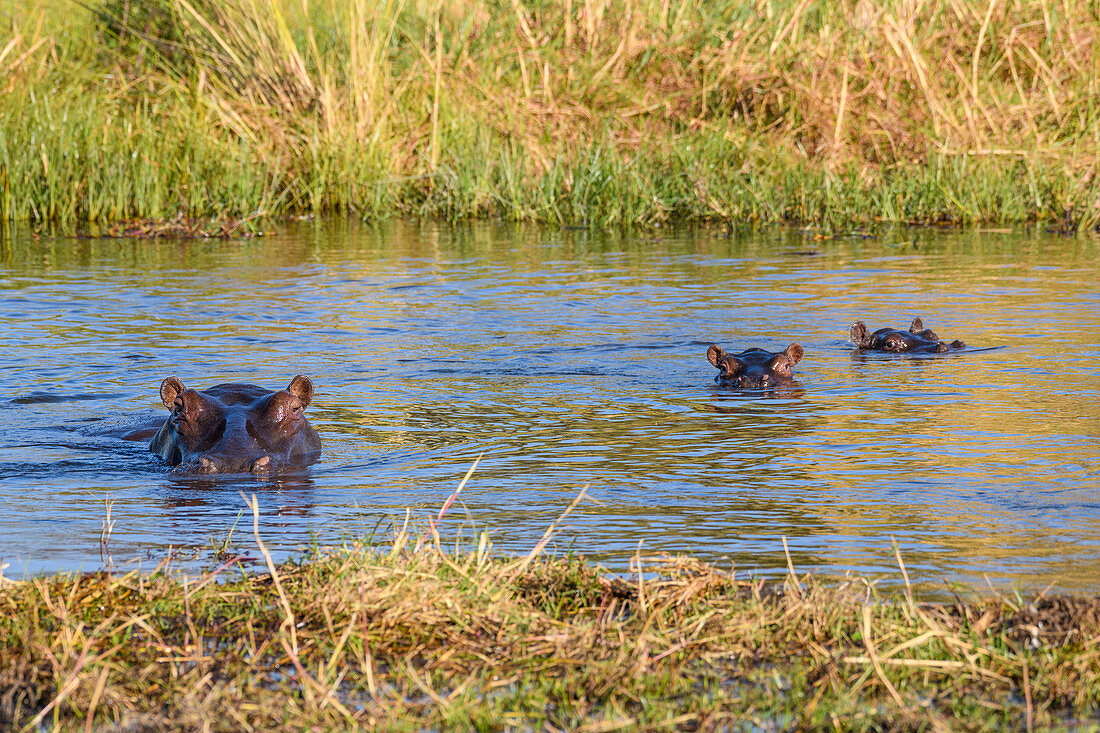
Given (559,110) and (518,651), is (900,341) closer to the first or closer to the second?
(518,651)

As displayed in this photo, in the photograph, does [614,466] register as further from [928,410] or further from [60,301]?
[60,301]

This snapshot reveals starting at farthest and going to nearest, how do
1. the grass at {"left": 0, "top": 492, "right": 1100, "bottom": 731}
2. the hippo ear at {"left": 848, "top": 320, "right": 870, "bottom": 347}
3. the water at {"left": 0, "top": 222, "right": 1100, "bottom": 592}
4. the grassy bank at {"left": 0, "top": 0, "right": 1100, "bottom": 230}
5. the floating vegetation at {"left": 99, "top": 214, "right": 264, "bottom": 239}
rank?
the grassy bank at {"left": 0, "top": 0, "right": 1100, "bottom": 230} → the floating vegetation at {"left": 99, "top": 214, "right": 264, "bottom": 239} → the hippo ear at {"left": 848, "top": 320, "right": 870, "bottom": 347} → the water at {"left": 0, "top": 222, "right": 1100, "bottom": 592} → the grass at {"left": 0, "top": 492, "right": 1100, "bottom": 731}

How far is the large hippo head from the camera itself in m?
5.67

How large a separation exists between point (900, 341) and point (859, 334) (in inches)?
10.2

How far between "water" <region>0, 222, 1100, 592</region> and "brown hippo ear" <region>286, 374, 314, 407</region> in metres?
0.25

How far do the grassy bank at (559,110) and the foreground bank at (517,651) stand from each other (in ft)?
37.7

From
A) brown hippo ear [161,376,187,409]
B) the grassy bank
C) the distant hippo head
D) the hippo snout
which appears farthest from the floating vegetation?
the hippo snout

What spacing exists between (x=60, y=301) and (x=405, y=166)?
20.8 ft

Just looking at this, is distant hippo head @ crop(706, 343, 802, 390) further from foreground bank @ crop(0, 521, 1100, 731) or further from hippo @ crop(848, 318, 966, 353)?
foreground bank @ crop(0, 521, 1100, 731)

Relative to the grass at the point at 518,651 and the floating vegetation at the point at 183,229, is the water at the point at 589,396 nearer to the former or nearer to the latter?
the grass at the point at 518,651

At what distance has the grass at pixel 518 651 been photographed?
298cm

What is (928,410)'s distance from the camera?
22.5 feet

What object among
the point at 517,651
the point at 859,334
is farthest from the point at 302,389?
the point at 859,334

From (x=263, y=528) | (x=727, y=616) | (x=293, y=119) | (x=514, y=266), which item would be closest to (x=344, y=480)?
(x=263, y=528)
